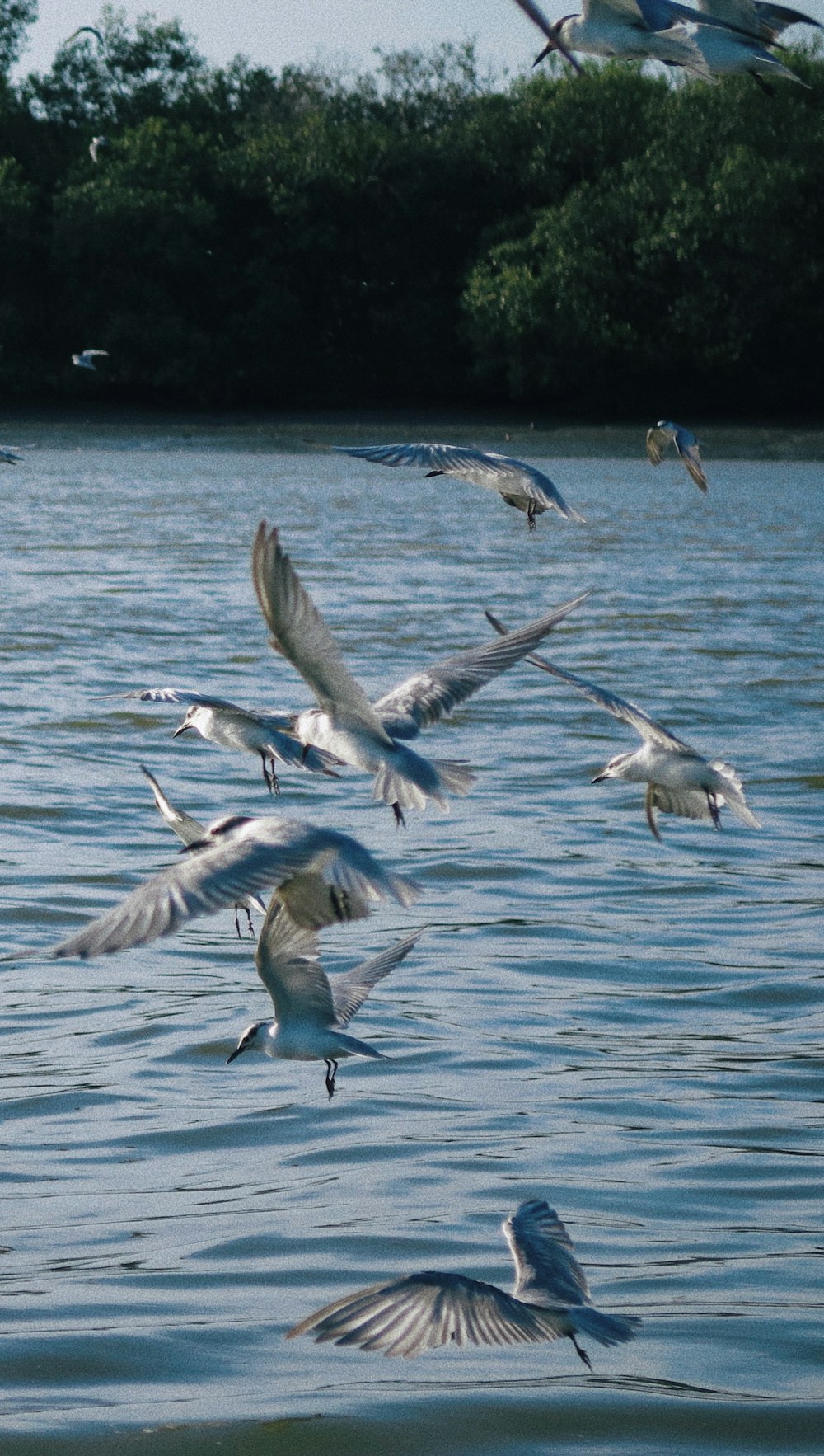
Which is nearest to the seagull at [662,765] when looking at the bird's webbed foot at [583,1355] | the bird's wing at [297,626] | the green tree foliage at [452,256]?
the bird's wing at [297,626]

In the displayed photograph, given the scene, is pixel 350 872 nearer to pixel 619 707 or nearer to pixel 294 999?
pixel 294 999

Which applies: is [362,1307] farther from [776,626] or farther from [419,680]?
[776,626]

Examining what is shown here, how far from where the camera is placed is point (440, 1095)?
531 centimetres

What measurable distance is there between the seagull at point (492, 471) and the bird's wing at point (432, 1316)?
2495 mm

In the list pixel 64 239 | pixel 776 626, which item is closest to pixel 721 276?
pixel 64 239

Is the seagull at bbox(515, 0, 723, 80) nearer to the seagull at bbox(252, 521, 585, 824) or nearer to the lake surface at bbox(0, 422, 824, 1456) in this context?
the seagull at bbox(252, 521, 585, 824)

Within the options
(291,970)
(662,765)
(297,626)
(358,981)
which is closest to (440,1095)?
(358,981)

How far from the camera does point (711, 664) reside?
42.8ft

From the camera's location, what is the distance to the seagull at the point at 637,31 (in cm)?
500

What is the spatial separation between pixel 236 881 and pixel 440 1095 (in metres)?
1.86

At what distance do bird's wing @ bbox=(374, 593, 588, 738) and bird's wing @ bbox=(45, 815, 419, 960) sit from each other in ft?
2.91

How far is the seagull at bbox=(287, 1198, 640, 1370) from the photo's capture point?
3277 mm

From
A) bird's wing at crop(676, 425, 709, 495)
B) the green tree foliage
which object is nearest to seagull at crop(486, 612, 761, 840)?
bird's wing at crop(676, 425, 709, 495)

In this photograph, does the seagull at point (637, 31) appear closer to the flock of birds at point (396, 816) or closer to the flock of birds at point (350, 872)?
the flock of birds at point (396, 816)
